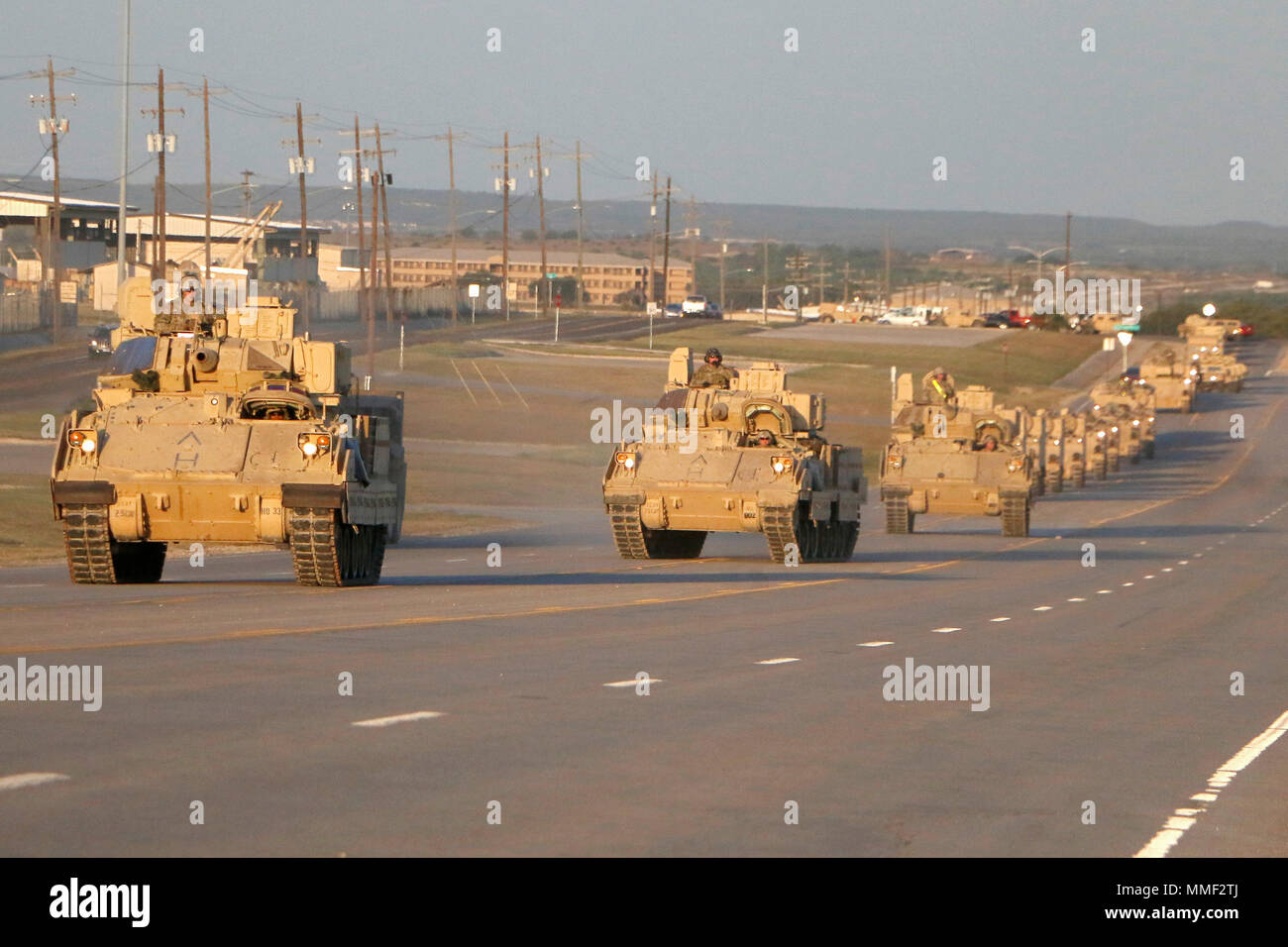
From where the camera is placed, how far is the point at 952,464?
43.2 meters

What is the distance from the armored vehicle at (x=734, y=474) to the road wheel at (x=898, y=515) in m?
9.81

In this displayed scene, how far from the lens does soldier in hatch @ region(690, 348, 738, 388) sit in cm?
3080

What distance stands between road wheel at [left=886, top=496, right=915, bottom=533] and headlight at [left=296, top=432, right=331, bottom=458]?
2267cm

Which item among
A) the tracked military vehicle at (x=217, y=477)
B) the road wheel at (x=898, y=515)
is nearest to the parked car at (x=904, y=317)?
the road wheel at (x=898, y=515)

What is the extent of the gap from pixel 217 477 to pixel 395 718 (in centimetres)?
971

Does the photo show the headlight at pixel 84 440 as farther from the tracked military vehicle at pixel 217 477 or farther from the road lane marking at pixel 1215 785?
the road lane marking at pixel 1215 785

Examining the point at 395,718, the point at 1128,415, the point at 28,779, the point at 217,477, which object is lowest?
the point at 1128,415

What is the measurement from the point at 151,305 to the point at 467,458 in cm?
3002

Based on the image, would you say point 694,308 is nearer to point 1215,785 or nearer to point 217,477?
point 217,477

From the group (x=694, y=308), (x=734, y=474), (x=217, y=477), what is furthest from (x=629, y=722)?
(x=694, y=308)
